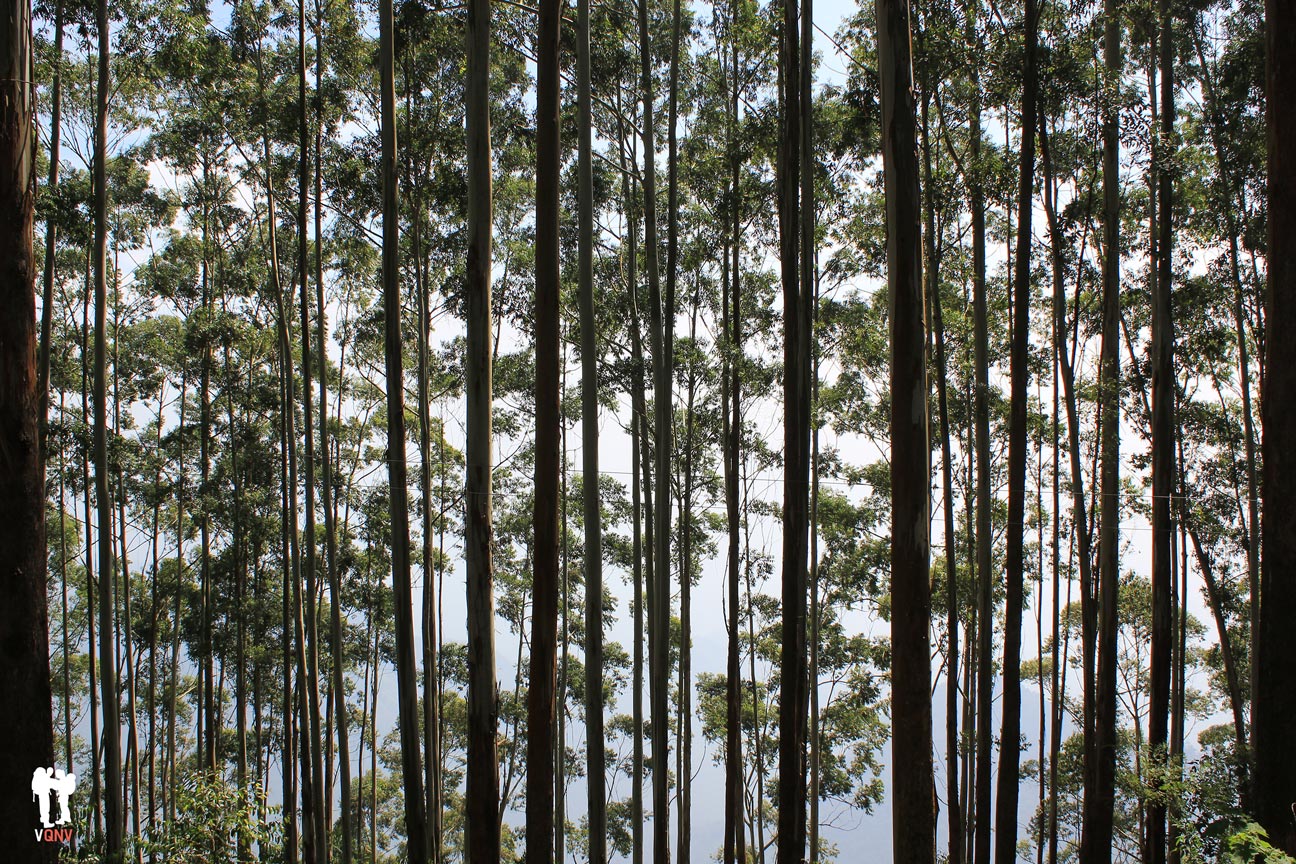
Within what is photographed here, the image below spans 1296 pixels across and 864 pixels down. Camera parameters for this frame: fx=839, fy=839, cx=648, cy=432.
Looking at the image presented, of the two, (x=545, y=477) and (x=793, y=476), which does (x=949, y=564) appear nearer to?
(x=793, y=476)

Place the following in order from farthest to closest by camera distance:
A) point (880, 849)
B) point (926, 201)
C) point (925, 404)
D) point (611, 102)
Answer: point (880, 849) < point (611, 102) < point (926, 201) < point (925, 404)

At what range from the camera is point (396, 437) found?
6.77 m

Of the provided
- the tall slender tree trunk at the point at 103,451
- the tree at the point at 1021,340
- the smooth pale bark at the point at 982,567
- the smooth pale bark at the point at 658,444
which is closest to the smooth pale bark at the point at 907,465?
the tree at the point at 1021,340

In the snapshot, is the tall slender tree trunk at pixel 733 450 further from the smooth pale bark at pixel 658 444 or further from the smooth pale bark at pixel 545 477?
the smooth pale bark at pixel 545 477

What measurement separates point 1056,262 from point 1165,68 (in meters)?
2.52

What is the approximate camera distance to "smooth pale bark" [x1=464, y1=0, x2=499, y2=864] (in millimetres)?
5098

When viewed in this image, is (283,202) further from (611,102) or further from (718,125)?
(718,125)

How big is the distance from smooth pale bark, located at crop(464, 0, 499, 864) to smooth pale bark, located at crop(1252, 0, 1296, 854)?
13.3 ft

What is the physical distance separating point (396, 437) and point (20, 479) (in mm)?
3283

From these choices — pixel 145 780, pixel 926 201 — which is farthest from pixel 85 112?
pixel 145 780

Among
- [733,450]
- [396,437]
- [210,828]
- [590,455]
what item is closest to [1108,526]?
[733,450]

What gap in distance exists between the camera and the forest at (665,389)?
178 inches

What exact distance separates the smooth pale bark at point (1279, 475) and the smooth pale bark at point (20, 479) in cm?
539

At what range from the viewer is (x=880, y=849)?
7844 inches
